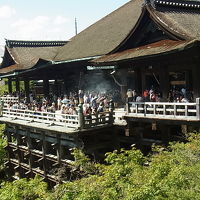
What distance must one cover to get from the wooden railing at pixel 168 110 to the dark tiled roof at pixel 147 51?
224 centimetres

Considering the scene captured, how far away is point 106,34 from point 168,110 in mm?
13921

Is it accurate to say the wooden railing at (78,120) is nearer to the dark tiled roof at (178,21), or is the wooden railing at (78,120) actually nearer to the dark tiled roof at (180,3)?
the dark tiled roof at (178,21)

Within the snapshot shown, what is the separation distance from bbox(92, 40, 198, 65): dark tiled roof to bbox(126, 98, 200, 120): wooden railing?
7.36ft

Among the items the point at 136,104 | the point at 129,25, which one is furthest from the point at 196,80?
the point at 129,25

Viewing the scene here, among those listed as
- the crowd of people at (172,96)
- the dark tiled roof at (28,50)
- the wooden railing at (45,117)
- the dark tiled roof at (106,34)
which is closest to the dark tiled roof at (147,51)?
the crowd of people at (172,96)

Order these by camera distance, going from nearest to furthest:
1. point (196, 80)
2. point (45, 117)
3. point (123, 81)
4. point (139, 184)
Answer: point (139, 184) → point (196, 80) → point (45, 117) → point (123, 81)

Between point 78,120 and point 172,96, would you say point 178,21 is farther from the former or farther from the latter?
point 78,120

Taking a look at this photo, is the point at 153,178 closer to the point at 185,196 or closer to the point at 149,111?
the point at 185,196

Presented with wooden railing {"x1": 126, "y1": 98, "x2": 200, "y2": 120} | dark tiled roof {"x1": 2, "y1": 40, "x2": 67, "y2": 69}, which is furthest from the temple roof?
dark tiled roof {"x1": 2, "y1": 40, "x2": 67, "y2": 69}

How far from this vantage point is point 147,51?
16578 mm

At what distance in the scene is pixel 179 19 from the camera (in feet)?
59.3

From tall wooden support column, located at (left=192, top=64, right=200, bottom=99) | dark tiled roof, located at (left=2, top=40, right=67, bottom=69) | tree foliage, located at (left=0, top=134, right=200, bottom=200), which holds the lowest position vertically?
tree foliage, located at (left=0, top=134, right=200, bottom=200)

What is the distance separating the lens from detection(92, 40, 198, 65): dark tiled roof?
1474 cm

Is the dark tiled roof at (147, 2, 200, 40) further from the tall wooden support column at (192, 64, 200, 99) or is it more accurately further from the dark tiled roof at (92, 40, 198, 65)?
the tall wooden support column at (192, 64, 200, 99)
